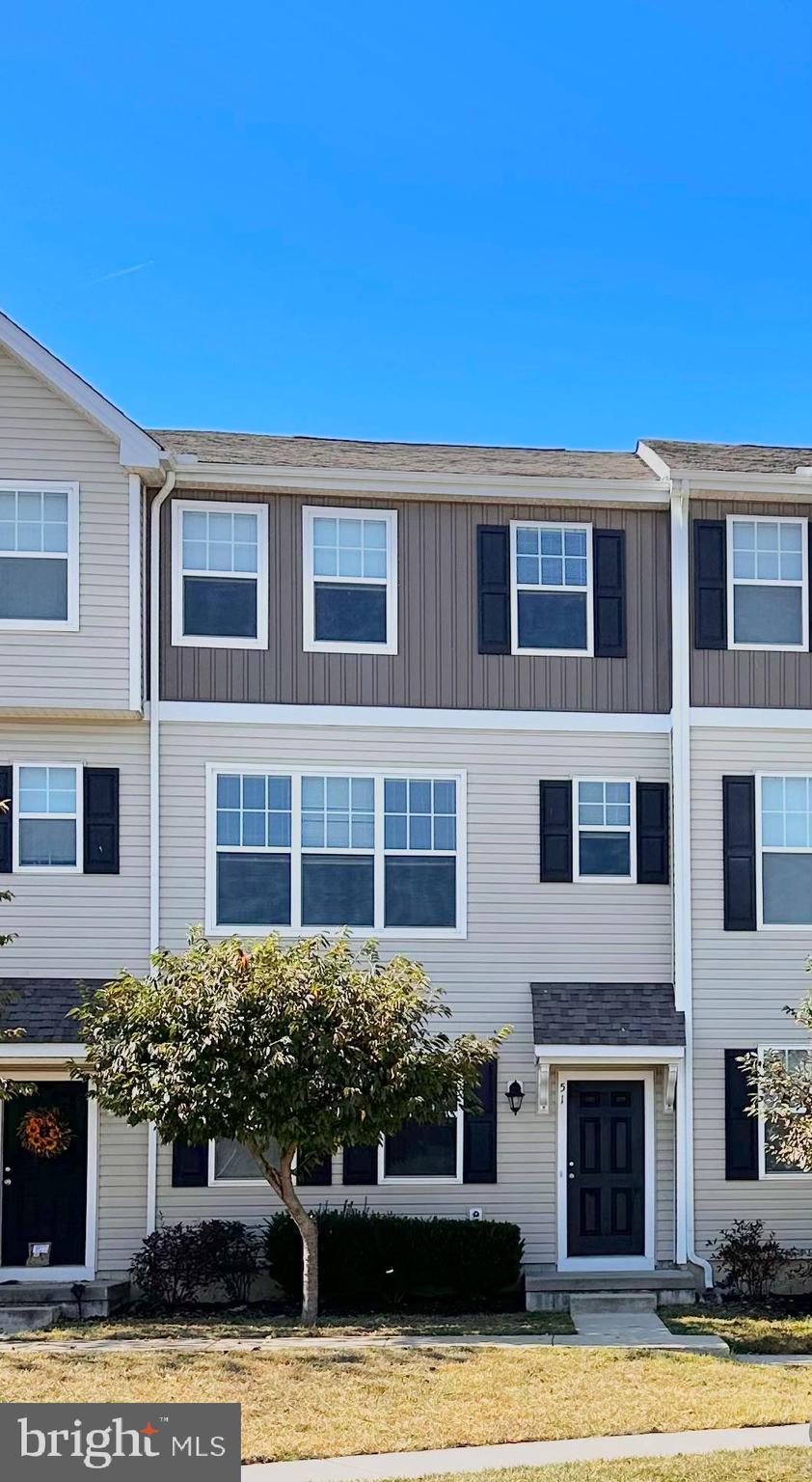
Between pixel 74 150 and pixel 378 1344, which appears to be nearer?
pixel 378 1344

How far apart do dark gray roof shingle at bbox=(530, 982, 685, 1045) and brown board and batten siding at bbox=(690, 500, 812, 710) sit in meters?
3.15

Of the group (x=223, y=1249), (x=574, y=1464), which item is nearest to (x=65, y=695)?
(x=223, y=1249)

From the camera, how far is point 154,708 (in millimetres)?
16844

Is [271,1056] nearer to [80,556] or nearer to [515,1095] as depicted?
[515,1095]

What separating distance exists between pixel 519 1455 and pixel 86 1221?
7482 mm

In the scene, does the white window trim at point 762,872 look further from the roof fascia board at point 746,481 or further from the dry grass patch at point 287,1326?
the dry grass patch at point 287,1326

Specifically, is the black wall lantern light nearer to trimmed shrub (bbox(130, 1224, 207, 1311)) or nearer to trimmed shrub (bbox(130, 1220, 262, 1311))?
trimmed shrub (bbox(130, 1220, 262, 1311))

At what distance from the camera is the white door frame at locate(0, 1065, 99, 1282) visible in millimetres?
16312

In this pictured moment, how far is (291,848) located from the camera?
55.9 feet

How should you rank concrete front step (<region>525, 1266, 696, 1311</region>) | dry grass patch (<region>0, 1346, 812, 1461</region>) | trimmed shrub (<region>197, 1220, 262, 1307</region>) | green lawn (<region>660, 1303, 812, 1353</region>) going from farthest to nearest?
1. trimmed shrub (<region>197, 1220, 262, 1307</region>)
2. concrete front step (<region>525, 1266, 696, 1311</region>)
3. green lawn (<region>660, 1303, 812, 1353</region>)
4. dry grass patch (<region>0, 1346, 812, 1461</region>)

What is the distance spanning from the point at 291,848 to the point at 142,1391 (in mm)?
6690

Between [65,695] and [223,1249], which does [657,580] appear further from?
[223,1249]

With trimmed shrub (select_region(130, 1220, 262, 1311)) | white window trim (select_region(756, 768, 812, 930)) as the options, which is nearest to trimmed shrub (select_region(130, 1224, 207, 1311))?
trimmed shrub (select_region(130, 1220, 262, 1311))

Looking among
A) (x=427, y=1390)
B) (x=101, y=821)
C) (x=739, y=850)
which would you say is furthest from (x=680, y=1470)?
(x=101, y=821)
